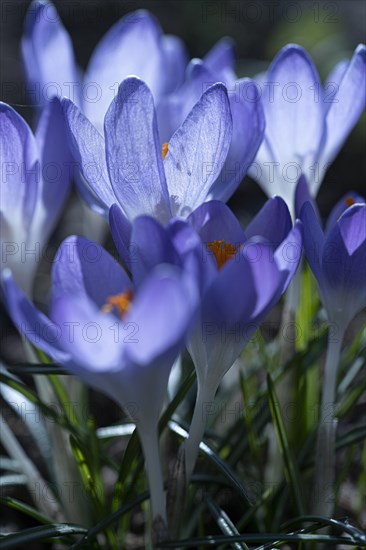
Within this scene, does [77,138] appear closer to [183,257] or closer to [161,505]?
[183,257]

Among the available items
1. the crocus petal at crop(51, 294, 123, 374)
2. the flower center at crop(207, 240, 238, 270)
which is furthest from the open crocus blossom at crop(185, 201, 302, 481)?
the crocus petal at crop(51, 294, 123, 374)

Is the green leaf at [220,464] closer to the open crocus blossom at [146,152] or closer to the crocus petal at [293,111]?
the open crocus blossom at [146,152]

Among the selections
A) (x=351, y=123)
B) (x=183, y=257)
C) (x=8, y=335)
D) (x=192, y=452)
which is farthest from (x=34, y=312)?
(x=8, y=335)

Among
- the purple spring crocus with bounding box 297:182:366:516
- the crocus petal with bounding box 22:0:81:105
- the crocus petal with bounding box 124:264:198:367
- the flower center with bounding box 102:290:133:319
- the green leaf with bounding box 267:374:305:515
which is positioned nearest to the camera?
the crocus petal with bounding box 124:264:198:367

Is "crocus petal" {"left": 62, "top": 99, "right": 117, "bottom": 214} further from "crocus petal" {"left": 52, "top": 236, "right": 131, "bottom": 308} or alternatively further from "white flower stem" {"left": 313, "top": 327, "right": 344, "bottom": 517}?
"white flower stem" {"left": 313, "top": 327, "right": 344, "bottom": 517}

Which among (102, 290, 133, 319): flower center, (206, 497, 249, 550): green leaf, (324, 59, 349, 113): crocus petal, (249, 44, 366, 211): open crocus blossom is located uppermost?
(324, 59, 349, 113): crocus petal

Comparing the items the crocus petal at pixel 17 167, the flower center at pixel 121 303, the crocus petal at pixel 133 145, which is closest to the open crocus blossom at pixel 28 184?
the crocus petal at pixel 17 167

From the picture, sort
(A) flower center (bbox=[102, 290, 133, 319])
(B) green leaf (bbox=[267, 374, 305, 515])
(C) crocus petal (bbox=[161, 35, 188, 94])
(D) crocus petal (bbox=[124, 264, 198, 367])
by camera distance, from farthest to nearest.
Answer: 1. (C) crocus petal (bbox=[161, 35, 188, 94])
2. (B) green leaf (bbox=[267, 374, 305, 515])
3. (A) flower center (bbox=[102, 290, 133, 319])
4. (D) crocus petal (bbox=[124, 264, 198, 367])
